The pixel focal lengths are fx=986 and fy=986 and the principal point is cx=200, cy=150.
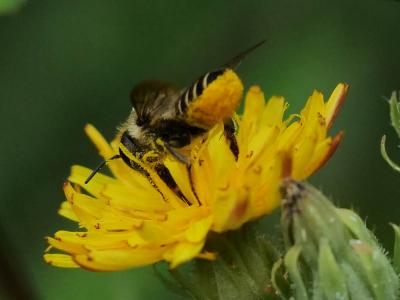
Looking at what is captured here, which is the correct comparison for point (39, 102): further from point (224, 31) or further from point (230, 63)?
point (230, 63)

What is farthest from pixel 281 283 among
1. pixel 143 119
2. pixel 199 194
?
pixel 143 119

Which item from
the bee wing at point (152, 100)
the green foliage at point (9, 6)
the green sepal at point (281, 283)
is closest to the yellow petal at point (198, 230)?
the green sepal at point (281, 283)

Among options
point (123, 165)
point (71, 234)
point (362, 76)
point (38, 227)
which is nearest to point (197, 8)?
point (362, 76)

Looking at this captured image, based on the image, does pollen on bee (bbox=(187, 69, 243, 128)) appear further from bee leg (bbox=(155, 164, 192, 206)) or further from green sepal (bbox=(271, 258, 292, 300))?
green sepal (bbox=(271, 258, 292, 300))

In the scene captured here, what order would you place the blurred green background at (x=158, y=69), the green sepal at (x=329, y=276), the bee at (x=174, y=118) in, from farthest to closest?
the blurred green background at (x=158, y=69) → the bee at (x=174, y=118) → the green sepal at (x=329, y=276)

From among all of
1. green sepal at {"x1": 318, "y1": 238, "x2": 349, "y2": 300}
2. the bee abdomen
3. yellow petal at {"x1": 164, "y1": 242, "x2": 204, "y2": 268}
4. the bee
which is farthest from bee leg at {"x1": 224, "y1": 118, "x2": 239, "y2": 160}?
green sepal at {"x1": 318, "y1": 238, "x2": 349, "y2": 300}

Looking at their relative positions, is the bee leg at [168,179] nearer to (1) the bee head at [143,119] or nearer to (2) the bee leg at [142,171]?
(2) the bee leg at [142,171]
